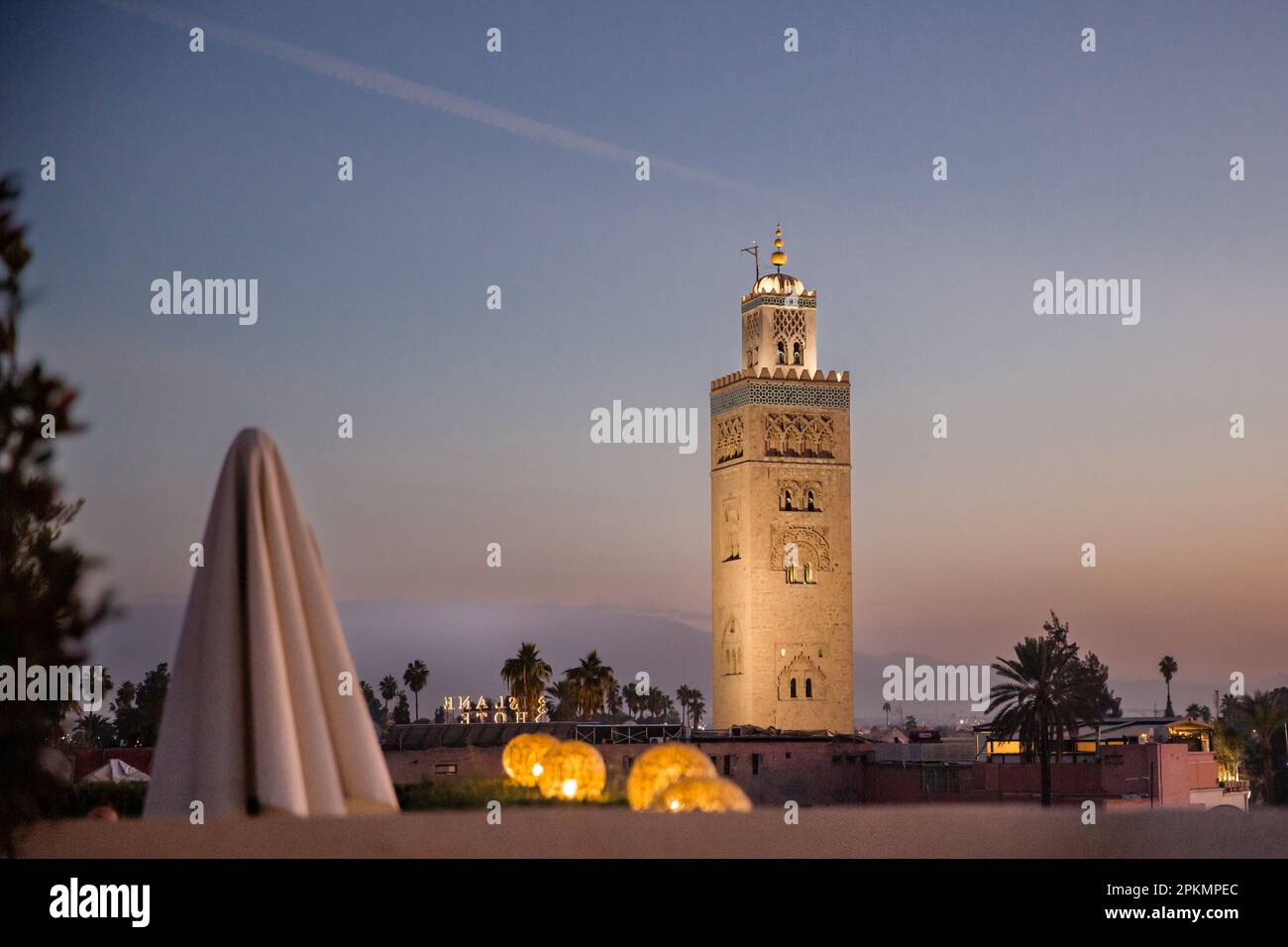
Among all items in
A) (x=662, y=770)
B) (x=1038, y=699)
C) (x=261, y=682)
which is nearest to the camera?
(x=261, y=682)

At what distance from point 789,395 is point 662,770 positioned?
1833 inches

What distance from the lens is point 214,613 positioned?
48.9ft

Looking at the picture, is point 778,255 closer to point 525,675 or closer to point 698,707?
point 525,675

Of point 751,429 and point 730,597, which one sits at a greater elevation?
Result: point 751,429

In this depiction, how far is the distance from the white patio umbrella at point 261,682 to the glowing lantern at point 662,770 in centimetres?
422

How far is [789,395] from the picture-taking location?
213ft

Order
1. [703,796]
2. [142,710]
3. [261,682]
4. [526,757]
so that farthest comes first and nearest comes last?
[142,710], [526,757], [703,796], [261,682]

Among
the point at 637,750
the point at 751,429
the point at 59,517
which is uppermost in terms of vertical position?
the point at 751,429

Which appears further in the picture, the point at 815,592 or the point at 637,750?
the point at 815,592

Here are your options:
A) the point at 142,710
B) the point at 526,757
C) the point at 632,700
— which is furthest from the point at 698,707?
the point at 526,757
